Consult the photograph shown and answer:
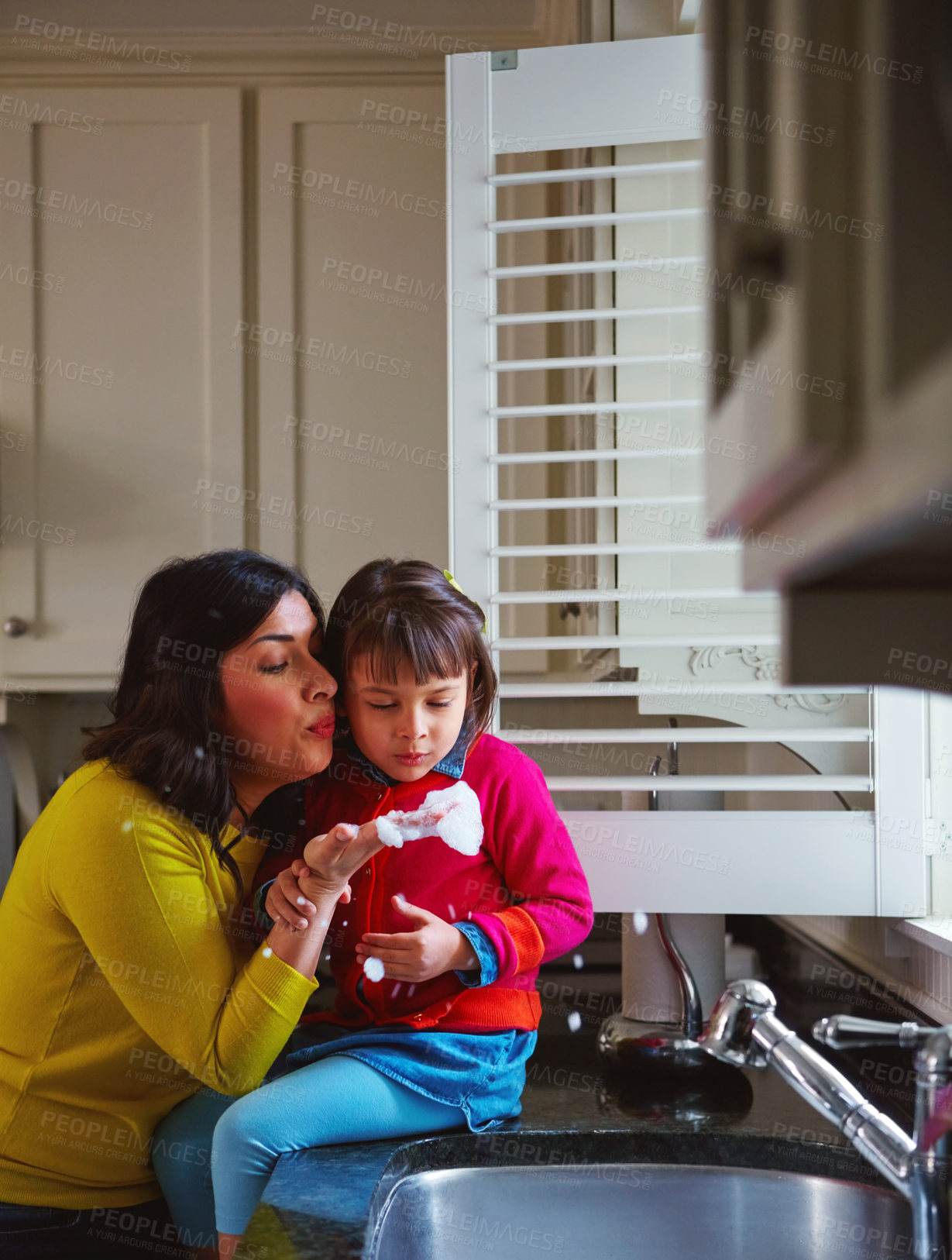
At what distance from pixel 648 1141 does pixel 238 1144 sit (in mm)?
378

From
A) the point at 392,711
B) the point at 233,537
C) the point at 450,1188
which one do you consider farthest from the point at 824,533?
the point at 233,537

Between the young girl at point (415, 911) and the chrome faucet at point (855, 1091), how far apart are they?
0.61 ft

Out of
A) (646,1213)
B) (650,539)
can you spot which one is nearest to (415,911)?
(646,1213)

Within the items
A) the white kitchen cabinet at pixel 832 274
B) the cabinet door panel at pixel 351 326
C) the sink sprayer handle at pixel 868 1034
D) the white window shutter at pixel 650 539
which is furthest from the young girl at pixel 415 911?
the cabinet door panel at pixel 351 326

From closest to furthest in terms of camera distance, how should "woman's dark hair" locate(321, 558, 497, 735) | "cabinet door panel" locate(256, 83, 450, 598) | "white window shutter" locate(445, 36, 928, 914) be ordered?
"woman's dark hair" locate(321, 558, 497, 735) < "white window shutter" locate(445, 36, 928, 914) < "cabinet door panel" locate(256, 83, 450, 598)

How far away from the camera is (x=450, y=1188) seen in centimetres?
98

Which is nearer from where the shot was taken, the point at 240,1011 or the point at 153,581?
the point at 240,1011

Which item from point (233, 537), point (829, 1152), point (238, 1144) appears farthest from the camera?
point (233, 537)

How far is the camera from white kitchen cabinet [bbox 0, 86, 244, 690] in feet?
6.85

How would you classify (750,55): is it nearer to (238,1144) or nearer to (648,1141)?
(238,1144)

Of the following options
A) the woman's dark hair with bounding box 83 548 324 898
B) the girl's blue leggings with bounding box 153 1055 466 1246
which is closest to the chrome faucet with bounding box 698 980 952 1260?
the girl's blue leggings with bounding box 153 1055 466 1246

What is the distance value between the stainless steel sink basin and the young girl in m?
0.06

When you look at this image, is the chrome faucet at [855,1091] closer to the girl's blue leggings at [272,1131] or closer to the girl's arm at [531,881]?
the girl's arm at [531,881]

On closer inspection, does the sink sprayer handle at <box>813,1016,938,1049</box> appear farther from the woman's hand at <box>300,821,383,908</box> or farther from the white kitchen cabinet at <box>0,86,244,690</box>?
the white kitchen cabinet at <box>0,86,244,690</box>
